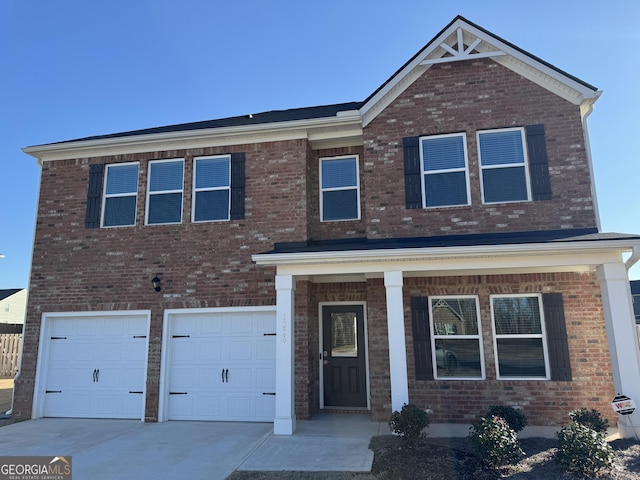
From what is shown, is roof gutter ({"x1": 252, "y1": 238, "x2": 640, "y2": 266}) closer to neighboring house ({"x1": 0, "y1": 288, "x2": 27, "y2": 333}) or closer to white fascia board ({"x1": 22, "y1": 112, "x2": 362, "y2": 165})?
white fascia board ({"x1": 22, "y1": 112, "x2": 362, "y2": 165})

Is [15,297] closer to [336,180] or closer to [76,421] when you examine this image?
[76,421]

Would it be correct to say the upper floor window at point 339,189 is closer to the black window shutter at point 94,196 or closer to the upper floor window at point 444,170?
the upper floor window at point 444,170

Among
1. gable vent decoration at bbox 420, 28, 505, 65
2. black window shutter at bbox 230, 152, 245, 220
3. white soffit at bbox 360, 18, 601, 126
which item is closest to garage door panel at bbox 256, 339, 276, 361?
black window shutter at bbox 230, 152, 245, 220

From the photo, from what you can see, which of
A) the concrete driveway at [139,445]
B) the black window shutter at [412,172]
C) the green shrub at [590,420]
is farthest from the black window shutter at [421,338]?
the concrete driveway at [139,445]

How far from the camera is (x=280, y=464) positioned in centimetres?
650

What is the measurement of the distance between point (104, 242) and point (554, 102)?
10308 millimetres

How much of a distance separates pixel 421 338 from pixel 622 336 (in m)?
3.24

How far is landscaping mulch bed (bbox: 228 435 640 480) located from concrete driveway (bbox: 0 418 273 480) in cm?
102

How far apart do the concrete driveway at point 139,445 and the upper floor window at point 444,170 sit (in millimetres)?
5709

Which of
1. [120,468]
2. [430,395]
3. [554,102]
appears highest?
[554,102]

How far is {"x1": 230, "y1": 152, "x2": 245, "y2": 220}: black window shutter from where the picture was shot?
399 inches

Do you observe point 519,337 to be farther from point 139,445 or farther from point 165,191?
point 165,191

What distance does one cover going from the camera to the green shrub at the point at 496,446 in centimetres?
593

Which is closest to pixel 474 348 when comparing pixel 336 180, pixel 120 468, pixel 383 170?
pixel 383 170
